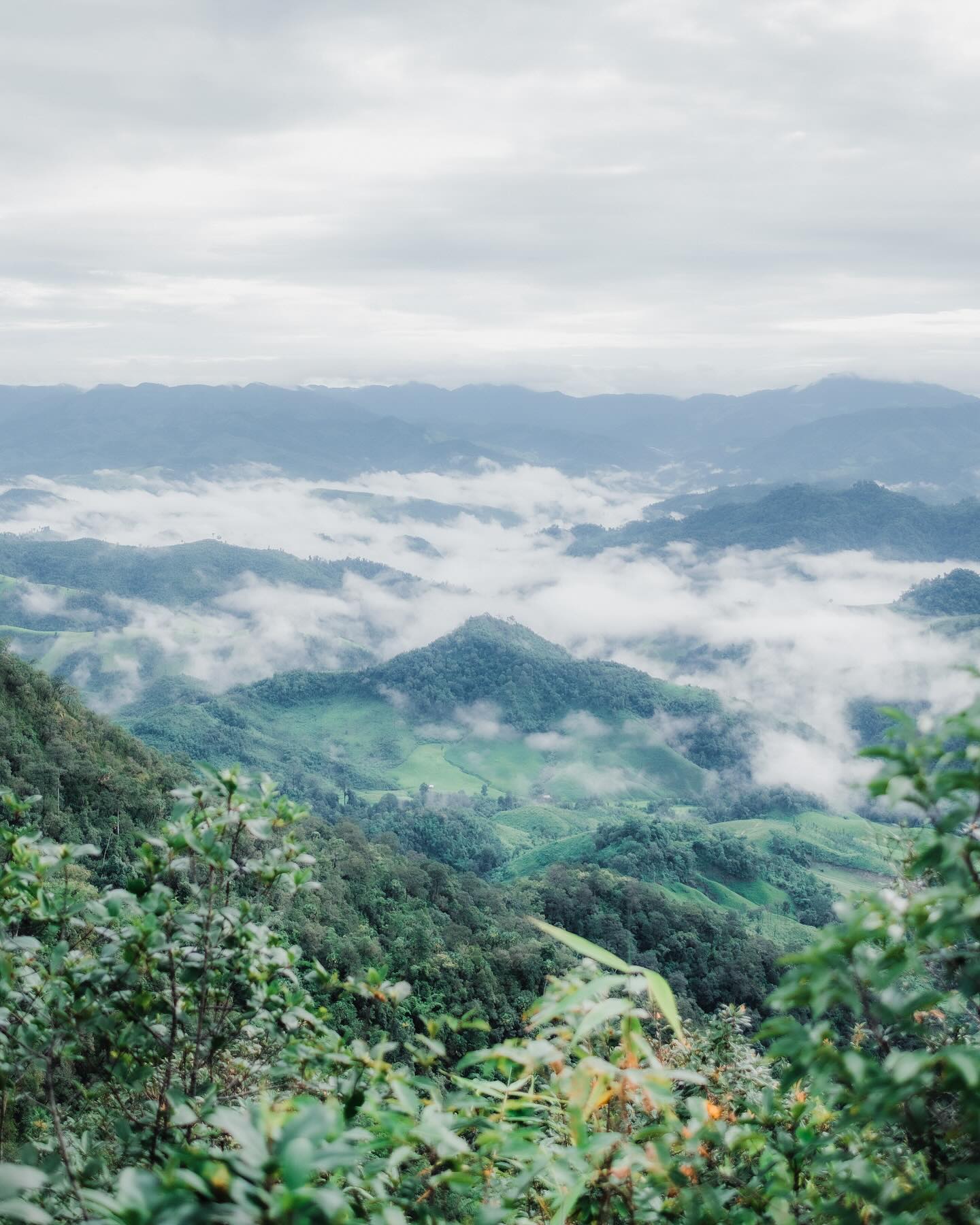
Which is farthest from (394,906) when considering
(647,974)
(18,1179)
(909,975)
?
(18,1179)

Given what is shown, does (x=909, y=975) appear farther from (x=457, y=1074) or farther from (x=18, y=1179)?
(x=18, y=1179)

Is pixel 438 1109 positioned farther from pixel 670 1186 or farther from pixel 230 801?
pixel 230 801

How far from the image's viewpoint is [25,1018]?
11.5 feet

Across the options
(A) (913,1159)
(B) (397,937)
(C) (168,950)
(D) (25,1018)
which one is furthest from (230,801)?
(B) (397,937)

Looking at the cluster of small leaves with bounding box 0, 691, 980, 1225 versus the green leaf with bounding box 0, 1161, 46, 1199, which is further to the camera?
the cluster of small leaves with bounding box 0, 691, 980, 1225

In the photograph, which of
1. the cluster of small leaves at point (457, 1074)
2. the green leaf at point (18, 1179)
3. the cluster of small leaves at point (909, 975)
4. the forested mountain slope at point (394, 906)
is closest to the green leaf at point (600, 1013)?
the cluster of small leaves at point (457, 1074)

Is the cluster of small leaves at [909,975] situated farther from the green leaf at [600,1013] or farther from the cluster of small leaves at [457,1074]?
the green leaf at [600,1013]

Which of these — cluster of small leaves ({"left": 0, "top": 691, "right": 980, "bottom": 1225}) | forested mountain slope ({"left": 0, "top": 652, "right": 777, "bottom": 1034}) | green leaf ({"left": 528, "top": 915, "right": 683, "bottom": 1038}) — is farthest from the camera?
forested mountain slope ({"left": 0, "top": 652, "right": 777, "bottom": 1034})

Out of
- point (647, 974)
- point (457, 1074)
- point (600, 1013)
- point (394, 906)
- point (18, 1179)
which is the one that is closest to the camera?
point (18, 1179)

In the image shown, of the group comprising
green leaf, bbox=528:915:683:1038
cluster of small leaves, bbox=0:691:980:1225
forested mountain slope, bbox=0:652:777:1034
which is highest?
green leaf, bbox=528:915:683:1038

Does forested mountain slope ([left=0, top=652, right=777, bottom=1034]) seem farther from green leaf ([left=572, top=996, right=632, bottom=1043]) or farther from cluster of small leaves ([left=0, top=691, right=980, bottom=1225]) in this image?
green leaf ([left=572, top=996, right=632, bottom=1043])

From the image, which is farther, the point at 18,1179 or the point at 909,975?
the point at 909,975

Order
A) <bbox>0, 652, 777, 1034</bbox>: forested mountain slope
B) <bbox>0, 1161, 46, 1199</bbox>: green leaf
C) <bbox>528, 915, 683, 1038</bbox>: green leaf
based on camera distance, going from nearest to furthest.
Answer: <bbox>0, 1161, 46, 1199</bbox>: green leaf, <bbox>528, 915, 683, 1038</bbox>: green leaf, <bbox>0, 652, 777, 1034</bbox>: forested mountain slope

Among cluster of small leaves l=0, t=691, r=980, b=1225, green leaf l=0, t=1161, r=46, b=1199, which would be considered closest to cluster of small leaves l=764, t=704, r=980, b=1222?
cluster of small leaves l=0, t=691, r=980, b=1225
